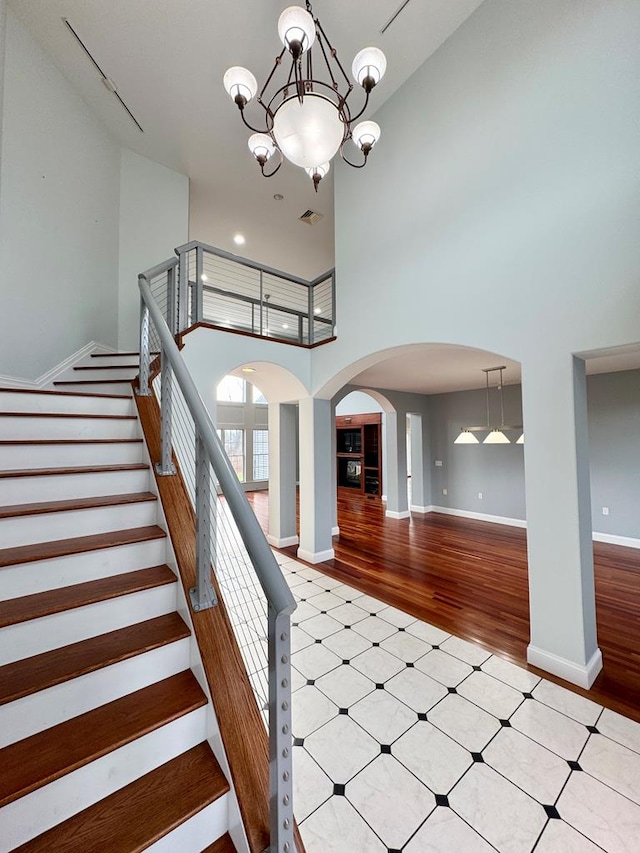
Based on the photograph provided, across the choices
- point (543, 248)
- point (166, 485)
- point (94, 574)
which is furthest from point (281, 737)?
point (543, 248)

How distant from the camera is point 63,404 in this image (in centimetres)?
218

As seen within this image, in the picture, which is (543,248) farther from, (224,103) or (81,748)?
(224,103)

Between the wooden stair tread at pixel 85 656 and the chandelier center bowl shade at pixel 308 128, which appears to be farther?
the chandelier center bowl shade at pixel 308 128

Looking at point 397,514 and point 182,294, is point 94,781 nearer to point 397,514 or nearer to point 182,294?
point 182,294

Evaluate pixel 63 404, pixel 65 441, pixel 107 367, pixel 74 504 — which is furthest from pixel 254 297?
pixel 74 504

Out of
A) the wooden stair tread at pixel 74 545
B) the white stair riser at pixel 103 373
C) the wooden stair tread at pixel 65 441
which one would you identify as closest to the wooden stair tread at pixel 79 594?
the wooden stair tread at pixel 74 545

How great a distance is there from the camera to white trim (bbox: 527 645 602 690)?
2227 mm

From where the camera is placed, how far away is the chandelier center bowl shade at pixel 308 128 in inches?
74.0

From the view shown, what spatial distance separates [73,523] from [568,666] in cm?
316

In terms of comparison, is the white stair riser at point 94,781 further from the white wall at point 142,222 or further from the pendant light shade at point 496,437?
the pendant light shade at point 496,437

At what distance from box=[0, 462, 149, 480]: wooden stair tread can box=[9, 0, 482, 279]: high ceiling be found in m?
3.96

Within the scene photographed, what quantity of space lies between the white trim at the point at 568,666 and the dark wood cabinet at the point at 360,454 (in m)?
6.44

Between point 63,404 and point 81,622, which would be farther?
point 63,404

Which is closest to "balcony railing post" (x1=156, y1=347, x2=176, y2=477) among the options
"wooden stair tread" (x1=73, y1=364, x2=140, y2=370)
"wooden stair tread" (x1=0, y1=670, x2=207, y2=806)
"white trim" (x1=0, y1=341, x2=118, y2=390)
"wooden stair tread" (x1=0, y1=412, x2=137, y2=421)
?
"wooden stair tread" (x1=0, y1=412, x2=137, y2=421)
